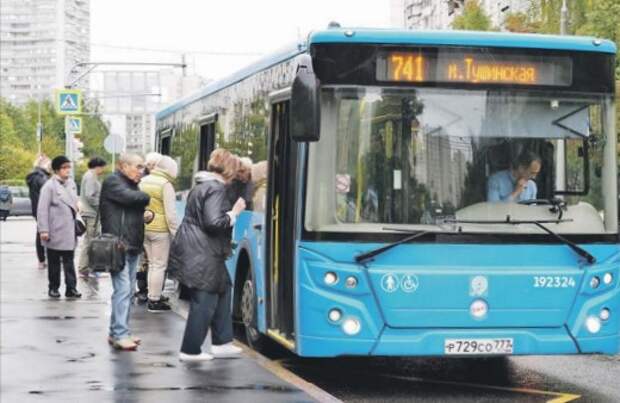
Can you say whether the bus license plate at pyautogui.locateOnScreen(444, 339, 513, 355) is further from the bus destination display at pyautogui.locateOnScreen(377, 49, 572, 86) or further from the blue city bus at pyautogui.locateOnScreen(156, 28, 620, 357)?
the bus destination display at pyautogui.locateOnScreen(377, 49, 572, 86)

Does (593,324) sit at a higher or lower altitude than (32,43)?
lower

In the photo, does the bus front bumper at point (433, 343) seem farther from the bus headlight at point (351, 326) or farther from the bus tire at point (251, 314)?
the bus tire at point (251, 314)

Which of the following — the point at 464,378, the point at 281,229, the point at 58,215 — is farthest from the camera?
the point at 58,215

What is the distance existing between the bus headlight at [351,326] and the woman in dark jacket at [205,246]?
1363 mm

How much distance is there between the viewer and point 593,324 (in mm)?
9227

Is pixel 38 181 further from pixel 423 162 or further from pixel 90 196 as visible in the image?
pixel 423 162

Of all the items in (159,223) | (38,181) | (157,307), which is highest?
(38,181)

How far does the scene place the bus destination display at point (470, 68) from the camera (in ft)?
29.6

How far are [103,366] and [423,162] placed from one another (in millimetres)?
2952

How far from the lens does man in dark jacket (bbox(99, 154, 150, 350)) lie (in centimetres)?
1065

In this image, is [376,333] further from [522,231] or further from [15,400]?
[15,400]

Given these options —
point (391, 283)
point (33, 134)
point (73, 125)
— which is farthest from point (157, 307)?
point (33, 134)

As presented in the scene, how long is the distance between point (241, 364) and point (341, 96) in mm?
2343

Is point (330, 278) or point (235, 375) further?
point (235, 375)
